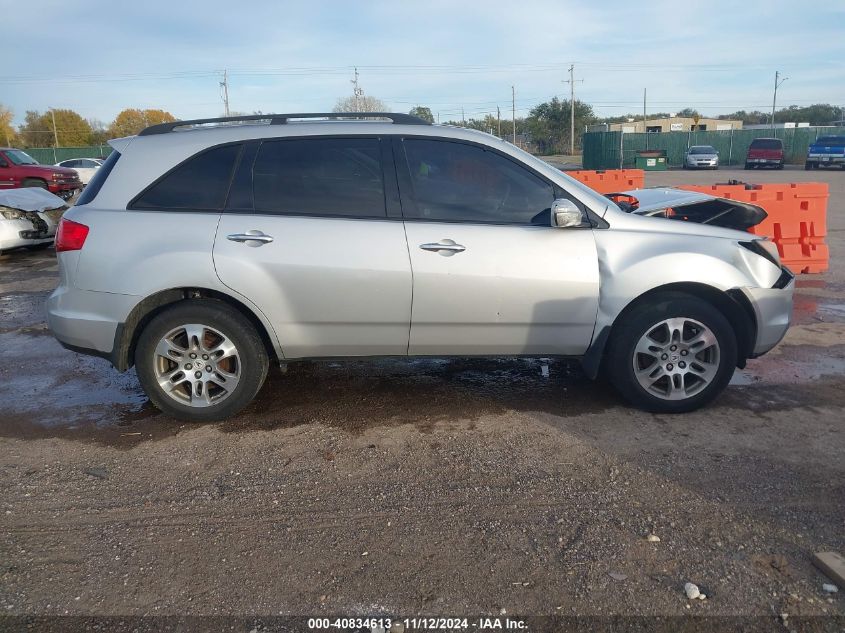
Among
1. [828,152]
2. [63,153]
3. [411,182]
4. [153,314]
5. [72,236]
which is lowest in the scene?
[153,314]

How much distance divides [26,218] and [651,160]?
3864 centimetres

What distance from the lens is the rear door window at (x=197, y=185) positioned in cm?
428

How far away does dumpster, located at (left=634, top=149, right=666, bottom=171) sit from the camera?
4231 centimetres

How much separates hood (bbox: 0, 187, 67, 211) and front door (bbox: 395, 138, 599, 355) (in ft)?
31.1

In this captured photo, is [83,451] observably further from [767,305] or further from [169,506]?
[767,305]

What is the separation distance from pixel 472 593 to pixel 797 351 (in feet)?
14.5

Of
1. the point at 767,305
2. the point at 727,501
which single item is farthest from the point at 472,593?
the point at 767,305

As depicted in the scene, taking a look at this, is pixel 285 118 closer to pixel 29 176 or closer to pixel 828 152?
pixel 29 176

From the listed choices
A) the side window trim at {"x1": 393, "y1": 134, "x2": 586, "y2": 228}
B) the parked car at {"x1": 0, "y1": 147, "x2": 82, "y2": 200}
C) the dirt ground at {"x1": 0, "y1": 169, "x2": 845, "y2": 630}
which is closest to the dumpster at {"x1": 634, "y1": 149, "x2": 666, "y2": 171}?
the parked car at {"x1": 0, "y1": 147, "x2": 82, "y2": 200}

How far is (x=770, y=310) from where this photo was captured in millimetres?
4473

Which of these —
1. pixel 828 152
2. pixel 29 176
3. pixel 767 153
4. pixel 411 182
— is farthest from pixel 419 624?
pixel 767 153

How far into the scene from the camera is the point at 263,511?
132 inches

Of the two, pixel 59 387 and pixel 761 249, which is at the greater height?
pixel 761 249

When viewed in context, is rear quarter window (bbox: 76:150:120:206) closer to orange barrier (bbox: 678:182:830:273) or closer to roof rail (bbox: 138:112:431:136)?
roof rail (bbox: 138:112:431:136)
